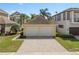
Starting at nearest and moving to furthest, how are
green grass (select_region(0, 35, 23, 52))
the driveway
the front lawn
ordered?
the driveway → green grass (select_region(0, 35, 23, 52)) → the front lawn

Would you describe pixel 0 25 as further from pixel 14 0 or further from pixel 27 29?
pixel 14 0

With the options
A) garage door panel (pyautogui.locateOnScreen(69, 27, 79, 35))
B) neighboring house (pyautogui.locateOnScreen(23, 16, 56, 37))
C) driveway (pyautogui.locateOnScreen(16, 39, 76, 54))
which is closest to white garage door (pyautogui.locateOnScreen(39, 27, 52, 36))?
neighboring house (pyautogui.locateOnScreen(23, 16, 56, 37))

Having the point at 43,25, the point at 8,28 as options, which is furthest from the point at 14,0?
the point at 8,28

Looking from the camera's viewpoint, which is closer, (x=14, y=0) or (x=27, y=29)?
(x=14, y=0)

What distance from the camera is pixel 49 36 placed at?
3197 centimetres

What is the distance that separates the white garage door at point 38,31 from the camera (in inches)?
1267

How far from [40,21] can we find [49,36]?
2994 millimetres

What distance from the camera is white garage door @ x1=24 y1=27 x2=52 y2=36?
32.2 meters

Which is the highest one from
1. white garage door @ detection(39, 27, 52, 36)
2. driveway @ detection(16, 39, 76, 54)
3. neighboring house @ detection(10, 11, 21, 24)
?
neighboring house @ detection(10, 11, 21, 24)

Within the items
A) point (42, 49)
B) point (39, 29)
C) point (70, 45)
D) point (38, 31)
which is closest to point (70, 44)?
point (70, 45)

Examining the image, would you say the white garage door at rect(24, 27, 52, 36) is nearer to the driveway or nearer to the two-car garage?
the two-car garage

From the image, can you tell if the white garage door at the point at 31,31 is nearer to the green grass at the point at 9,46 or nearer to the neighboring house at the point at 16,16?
the green grass at the point at 9,46

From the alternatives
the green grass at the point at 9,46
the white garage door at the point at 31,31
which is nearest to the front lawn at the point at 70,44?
the green grass at the point at 9,46

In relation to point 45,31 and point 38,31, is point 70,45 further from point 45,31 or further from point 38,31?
point 38,31
